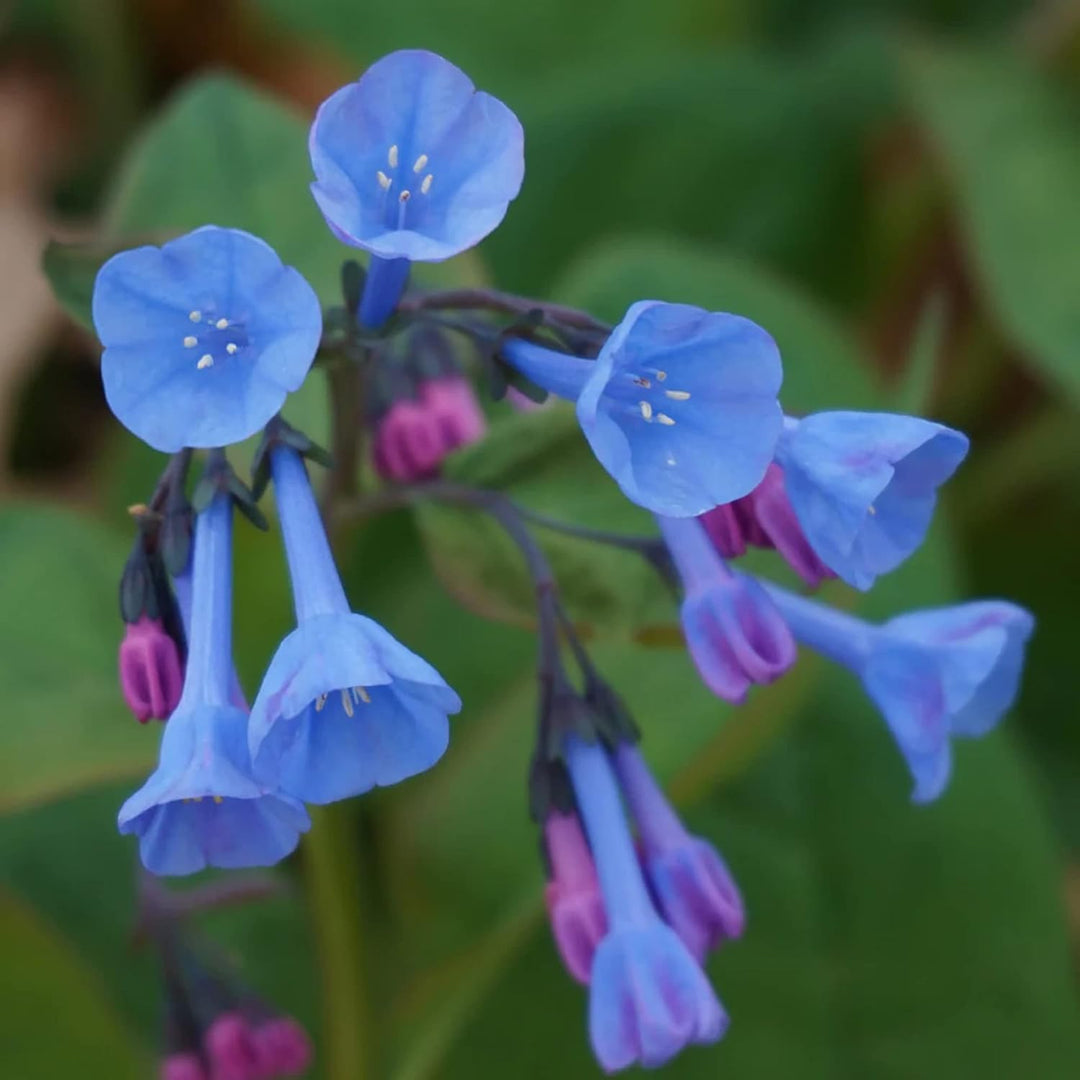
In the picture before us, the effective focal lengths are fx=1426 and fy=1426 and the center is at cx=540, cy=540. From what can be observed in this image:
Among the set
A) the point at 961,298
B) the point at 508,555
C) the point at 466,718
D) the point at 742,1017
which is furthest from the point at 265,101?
the point at 961,298

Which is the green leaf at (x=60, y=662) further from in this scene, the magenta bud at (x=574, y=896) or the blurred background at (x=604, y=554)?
the magenta bud at (x=574, y=896)

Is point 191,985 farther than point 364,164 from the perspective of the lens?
Yes

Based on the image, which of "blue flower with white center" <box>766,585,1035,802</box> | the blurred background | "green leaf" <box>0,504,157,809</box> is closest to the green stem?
the blurred background

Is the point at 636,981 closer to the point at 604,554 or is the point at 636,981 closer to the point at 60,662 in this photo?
the point at 604,554

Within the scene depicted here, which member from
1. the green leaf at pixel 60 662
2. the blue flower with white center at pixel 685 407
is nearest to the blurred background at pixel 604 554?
the green leaf at pixel 60 662

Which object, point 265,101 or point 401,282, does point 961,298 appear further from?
point 401,282

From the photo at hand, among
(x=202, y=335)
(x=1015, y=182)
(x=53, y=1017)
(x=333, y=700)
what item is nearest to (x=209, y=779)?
(x=333, y=700)
